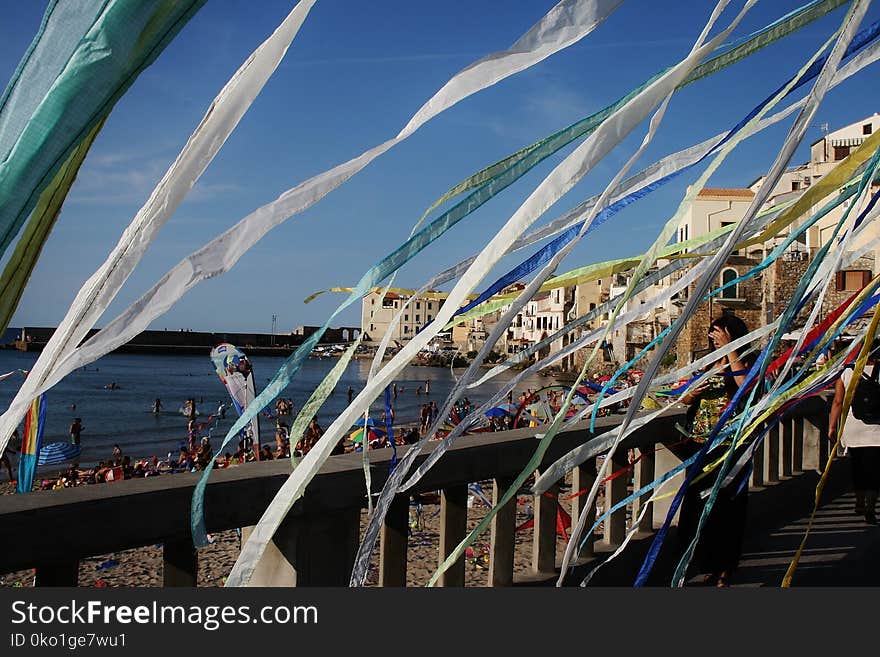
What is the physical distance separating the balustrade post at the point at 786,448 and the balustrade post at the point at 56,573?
5.47m

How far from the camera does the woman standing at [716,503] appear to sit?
12.2ft

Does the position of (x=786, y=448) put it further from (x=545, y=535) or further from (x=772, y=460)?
(x=545, y=535)

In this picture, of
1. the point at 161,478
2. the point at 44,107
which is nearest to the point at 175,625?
the point at 161,478

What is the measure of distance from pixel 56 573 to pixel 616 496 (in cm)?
272

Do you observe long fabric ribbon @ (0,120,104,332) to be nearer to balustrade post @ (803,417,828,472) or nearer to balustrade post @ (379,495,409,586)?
balustrade post @ (379,495,409,586)

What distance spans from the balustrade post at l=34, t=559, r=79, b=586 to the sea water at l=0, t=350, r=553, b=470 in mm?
9585

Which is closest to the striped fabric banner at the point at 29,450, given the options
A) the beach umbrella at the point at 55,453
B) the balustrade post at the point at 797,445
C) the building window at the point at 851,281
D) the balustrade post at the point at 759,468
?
the balustrade post at the point at 759,468

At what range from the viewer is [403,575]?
102 inches

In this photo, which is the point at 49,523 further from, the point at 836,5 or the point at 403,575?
the point at 836,5

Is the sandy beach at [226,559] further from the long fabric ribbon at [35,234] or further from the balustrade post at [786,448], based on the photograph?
the long fabric ribbon at [35,234]

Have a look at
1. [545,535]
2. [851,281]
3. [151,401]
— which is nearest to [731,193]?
[851,281]

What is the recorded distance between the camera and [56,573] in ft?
5.56

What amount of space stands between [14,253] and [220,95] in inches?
8.8

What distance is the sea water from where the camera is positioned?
119 ft
